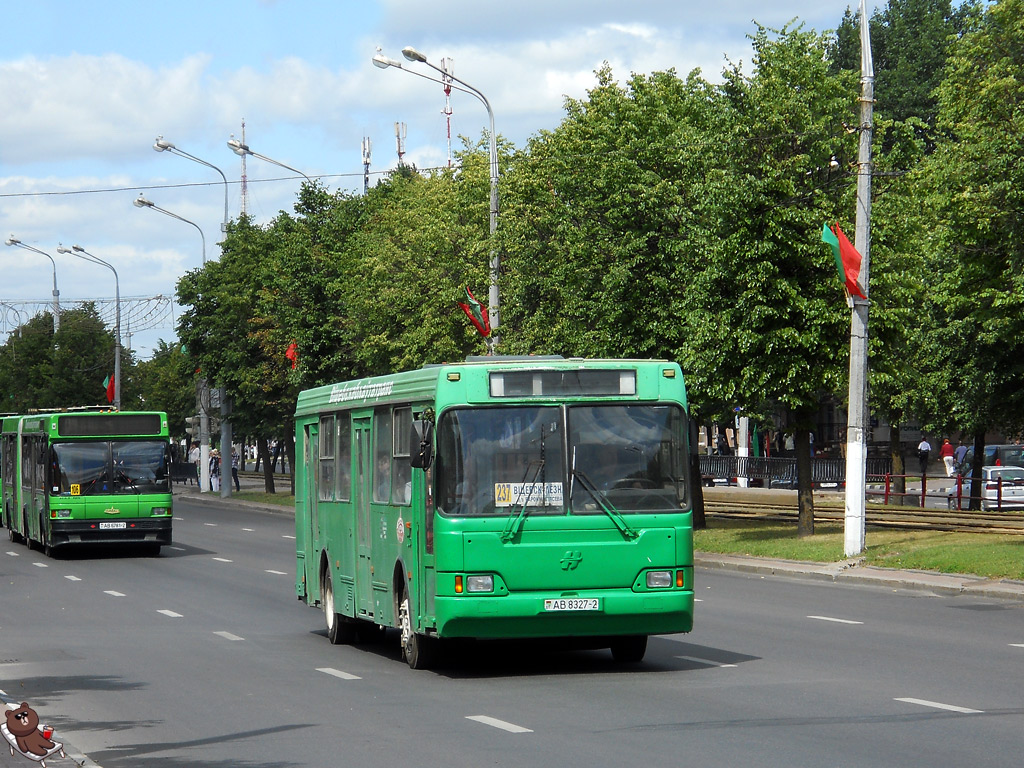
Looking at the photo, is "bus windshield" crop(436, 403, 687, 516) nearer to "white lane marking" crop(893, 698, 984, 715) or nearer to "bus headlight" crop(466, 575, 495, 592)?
"bus headlight" crop(466, 575, 495, 592)

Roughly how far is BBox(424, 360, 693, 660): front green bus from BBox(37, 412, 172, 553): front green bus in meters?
19.6

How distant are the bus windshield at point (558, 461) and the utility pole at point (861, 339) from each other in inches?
541

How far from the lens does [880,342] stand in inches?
1203

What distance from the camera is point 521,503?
13.2 m

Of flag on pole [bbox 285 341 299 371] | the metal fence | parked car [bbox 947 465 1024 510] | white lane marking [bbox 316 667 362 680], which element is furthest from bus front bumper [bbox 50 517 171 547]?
the metal fence

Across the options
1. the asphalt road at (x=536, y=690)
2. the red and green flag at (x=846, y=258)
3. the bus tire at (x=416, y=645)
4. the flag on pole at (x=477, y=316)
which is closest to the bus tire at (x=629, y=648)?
the asphalt road at (x=536, y=690)

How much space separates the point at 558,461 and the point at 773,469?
4703cm

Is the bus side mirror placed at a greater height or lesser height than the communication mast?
lesser

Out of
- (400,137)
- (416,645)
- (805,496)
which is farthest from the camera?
(400,137)

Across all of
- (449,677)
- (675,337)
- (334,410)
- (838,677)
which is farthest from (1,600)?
(675,337)

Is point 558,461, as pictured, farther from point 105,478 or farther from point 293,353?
point 293,353

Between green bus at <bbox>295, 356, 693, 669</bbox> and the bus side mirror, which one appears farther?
the bus side mirror

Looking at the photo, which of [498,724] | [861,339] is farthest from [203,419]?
[498,724]

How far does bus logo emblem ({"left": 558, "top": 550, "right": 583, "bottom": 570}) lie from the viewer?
13.2 m
